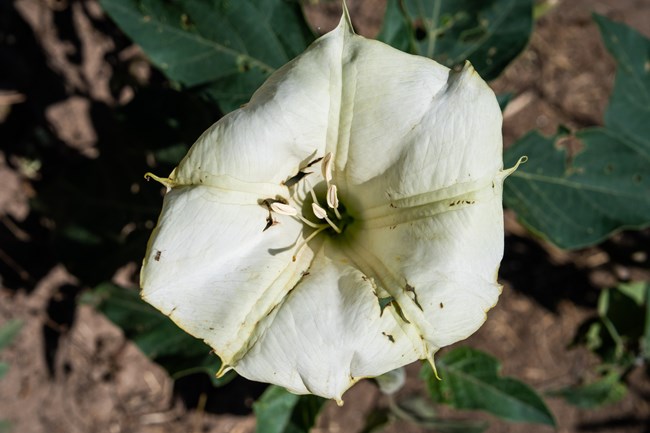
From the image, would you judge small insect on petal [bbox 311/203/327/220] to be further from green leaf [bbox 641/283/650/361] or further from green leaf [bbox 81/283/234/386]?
green leaf [bbox 641/283/650/361]

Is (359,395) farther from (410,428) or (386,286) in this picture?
(386,286)

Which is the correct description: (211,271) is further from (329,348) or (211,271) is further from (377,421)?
(377,421)

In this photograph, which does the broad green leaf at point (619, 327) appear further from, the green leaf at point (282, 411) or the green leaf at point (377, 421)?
the green leaf at point (282, 411)

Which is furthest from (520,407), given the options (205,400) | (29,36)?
(29,36)

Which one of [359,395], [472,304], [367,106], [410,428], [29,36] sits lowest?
[410,428]

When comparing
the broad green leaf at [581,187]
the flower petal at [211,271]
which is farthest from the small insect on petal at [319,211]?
the broad green leaf at [581,187]

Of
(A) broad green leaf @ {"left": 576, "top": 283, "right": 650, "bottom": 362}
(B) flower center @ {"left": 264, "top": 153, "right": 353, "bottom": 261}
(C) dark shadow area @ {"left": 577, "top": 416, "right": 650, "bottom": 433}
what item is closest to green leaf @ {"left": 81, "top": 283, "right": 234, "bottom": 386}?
(B) flower center @ {"left": 264, "top": 153, "right": 353, "bottom": 261}
